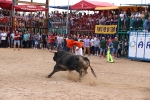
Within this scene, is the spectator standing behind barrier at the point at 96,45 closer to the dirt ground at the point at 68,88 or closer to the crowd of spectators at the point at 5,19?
the crowd of spectators at the point at 5,19

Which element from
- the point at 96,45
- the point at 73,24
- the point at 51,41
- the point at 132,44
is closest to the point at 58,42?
the point at 51,41

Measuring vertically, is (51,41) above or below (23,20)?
below

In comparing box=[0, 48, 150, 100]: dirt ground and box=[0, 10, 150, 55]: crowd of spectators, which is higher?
box=[0, 10, 150, 55]: crowd of spectators

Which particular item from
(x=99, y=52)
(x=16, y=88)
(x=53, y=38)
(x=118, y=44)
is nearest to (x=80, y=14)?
(x=53, y=38)

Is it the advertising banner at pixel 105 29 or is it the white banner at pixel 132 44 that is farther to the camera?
the advertising banner at pixel 105 29

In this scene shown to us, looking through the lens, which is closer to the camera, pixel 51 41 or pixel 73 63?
pixel 73 63

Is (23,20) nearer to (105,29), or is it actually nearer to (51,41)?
(51,41)

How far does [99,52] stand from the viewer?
2723cm

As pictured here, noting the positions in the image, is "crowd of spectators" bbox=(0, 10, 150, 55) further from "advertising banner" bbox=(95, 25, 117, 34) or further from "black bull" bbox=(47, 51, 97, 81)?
"black bull" bbox=(47, 51, 97, 81)

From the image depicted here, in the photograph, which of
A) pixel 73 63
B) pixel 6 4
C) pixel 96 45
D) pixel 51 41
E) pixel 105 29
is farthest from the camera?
pixel 6 4

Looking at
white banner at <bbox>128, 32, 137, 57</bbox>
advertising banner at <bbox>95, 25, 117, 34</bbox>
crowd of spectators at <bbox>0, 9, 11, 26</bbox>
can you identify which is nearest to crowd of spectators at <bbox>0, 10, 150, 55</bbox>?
crowd of spectators at <bbox>0, 9, 11, 26</bbox>

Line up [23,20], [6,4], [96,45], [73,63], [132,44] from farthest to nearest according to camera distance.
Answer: [23,20]
[6,4]
[96,45]
[132,44]
[73,63]

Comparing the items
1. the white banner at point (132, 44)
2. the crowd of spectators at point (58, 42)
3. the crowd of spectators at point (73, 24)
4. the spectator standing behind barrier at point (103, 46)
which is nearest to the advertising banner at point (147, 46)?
the crowd of spectators at point (73, 24)

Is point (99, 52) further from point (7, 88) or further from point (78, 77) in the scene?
point (7, 88)
